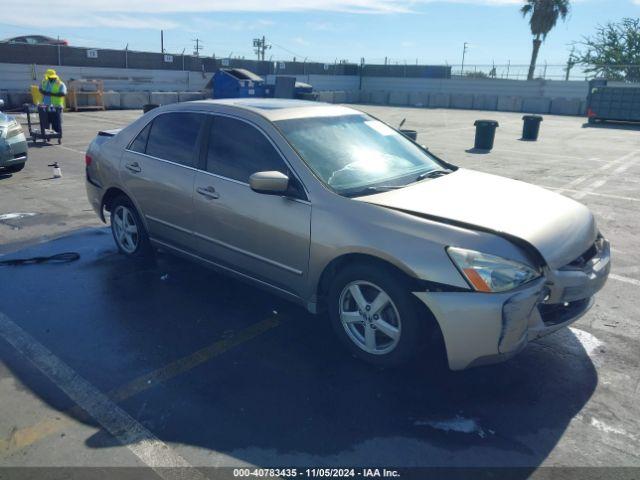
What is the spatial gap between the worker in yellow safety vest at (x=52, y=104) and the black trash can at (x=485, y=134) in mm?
11288

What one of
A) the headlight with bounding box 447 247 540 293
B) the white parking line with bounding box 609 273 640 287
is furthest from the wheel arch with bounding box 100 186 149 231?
the white parking line with bounding box 609 273 640 287

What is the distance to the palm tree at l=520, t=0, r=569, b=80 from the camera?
41.4 meters

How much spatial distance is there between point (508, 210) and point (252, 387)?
2.08 meters

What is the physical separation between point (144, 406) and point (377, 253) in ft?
5.62

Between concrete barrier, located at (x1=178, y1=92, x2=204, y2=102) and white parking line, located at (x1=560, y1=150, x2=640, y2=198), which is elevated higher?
concrete barrier, located at (x1=178, y1=92, x2=204, y2=102)

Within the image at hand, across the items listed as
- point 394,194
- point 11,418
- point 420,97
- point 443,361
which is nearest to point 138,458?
point 11,418

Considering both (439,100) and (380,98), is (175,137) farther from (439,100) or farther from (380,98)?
(380,98)

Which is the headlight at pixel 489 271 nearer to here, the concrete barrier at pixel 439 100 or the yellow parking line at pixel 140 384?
the yellow parking line at pixel 140 384

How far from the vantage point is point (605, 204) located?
8602 millimetres

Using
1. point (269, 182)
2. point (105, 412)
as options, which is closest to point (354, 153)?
point (269, 182)

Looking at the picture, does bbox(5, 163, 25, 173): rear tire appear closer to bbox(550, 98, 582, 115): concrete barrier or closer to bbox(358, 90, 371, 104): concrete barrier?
bbox(550, 98, 582, 115): concrete barrier

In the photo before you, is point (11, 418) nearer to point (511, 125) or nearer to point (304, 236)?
point (304, 236)

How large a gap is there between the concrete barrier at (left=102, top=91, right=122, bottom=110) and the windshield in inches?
936

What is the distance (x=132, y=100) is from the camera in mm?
26328
